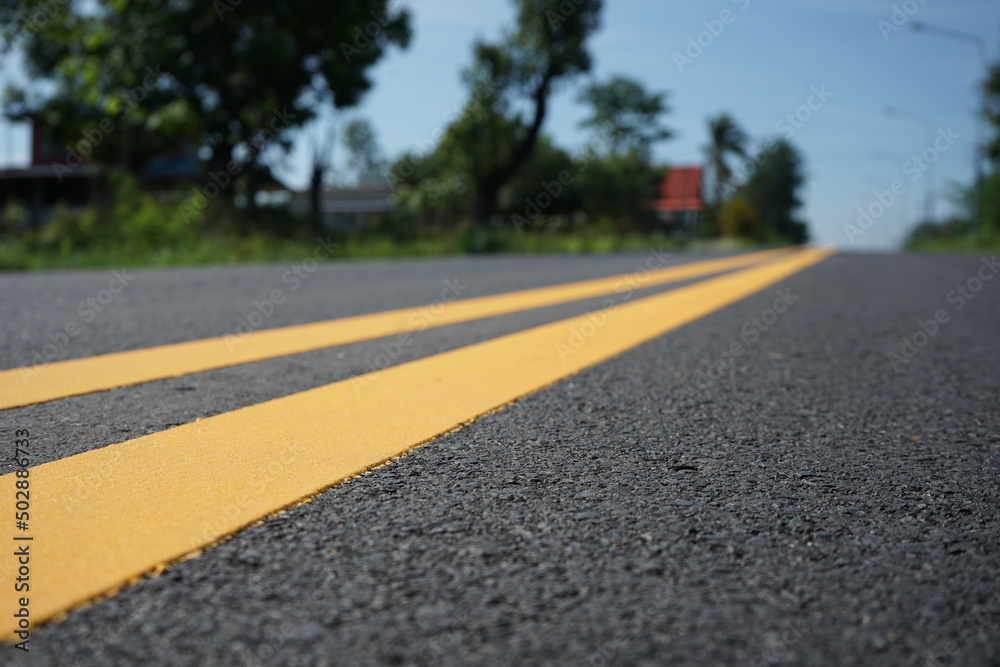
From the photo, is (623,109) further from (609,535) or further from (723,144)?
(609,535)

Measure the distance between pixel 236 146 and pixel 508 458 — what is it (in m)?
21.9

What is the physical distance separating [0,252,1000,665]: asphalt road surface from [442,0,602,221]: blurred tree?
89.9 feet

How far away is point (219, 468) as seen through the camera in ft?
5.78

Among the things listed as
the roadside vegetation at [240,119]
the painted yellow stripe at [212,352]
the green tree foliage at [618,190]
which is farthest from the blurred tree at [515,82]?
the painted yellow stripe at [212,352]

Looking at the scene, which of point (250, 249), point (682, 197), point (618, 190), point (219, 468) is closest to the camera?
point (219, 468)

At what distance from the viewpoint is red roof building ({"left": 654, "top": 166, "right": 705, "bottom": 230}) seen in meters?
62.7

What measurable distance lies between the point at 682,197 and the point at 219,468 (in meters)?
65.5

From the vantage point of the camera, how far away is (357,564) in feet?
4.18

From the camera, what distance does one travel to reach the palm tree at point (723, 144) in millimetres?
67625

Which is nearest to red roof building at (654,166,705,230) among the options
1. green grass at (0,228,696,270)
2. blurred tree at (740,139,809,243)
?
blurred tree at (740,139,809,243)

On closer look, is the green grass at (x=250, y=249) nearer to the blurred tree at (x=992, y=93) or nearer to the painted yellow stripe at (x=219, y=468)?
the painted yellow stripe at (x=219, y=468)

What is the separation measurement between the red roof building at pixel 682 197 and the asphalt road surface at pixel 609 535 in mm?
59621

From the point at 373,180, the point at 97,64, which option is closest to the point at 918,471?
the point at 97,64

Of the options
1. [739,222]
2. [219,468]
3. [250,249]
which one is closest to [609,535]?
[219,468]
